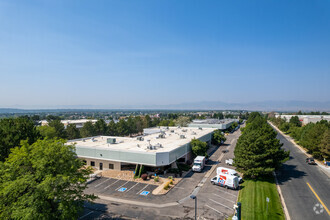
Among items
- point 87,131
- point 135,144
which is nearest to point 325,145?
point 135,144

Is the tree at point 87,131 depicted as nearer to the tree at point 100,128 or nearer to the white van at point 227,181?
the tree at point 100,128

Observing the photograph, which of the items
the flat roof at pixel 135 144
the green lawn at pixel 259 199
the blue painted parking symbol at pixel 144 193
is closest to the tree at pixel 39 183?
the blue painted parking symbol at pixel 144 193

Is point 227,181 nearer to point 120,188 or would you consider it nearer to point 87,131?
point 120,188

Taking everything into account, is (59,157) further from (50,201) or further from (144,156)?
(144,156)

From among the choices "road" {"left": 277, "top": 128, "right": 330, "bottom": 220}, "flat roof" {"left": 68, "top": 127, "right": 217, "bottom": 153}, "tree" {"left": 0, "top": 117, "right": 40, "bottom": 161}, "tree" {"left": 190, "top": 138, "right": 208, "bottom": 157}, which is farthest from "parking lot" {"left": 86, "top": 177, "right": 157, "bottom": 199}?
"road" {"left": 277, "top": 128, "right": 330, "bottom": 220}

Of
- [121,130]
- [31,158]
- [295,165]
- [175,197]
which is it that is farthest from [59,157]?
[121,130]

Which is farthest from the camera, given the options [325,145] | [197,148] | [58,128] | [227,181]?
[58,128]

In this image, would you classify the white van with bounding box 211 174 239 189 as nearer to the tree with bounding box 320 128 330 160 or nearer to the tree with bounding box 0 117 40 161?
the tree with bounding box 320 128 330 160
